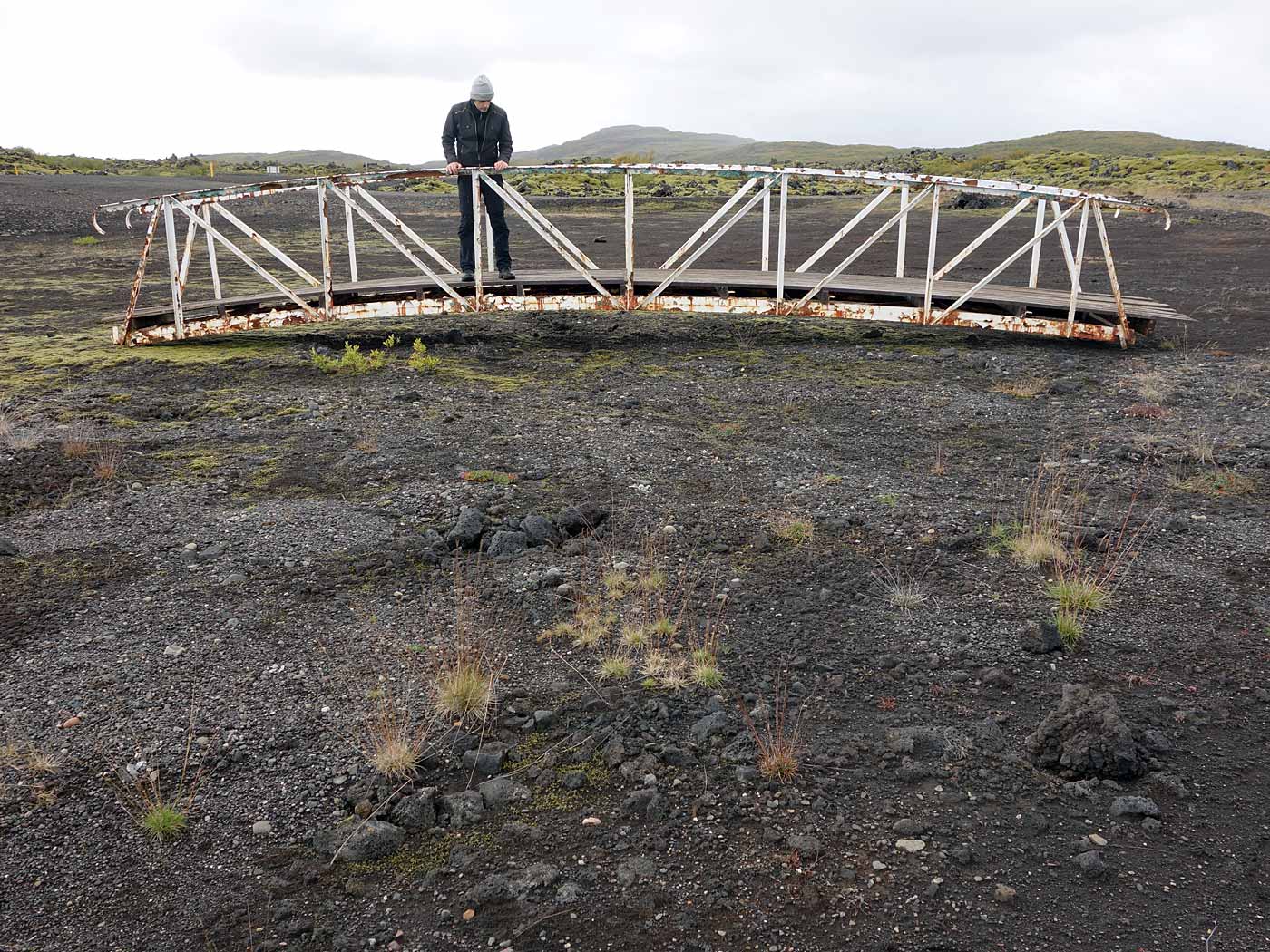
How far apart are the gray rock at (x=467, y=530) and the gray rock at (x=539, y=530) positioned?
0.25 m

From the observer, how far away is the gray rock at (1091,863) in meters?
3.21

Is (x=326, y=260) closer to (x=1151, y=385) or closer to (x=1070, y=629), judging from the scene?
(x=1151, y=385)

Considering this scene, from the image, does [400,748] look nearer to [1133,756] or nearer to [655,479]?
[1133,756]

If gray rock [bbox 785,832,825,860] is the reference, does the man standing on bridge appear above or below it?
above

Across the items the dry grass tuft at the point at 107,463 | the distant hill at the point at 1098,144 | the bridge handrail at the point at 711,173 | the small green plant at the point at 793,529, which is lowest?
the small green plant at the point at 793,529

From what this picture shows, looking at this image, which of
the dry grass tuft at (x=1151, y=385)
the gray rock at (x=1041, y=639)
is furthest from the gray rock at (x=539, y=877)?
the dry grass tuft at (x=1151, y=385)

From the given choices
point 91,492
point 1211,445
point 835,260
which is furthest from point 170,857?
point 835,260

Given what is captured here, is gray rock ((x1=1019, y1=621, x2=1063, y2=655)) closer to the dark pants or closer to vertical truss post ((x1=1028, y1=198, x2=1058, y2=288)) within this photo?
vertical truss post ((x1=1028, y1=198, x2=1058, y2=288))

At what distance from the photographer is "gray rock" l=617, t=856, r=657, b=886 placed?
3230 mm

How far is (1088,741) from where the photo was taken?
147 inches

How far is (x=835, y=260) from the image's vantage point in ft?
63.8

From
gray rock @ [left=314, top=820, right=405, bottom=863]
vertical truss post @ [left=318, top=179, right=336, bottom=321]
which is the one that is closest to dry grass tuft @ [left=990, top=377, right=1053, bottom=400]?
vertical truss post @ [left=318, top=179, right=336, bottom=321]

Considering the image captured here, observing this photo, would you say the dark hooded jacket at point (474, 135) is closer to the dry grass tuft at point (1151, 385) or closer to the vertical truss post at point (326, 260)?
the vertical truss post at point (326, 260)

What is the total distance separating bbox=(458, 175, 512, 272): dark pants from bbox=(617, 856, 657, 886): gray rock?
8.74 m
